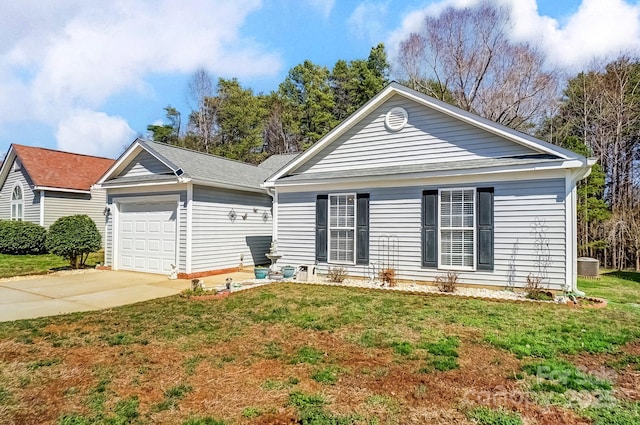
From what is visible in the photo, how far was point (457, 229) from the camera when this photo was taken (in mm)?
9047

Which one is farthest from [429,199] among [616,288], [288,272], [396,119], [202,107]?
[202,107]

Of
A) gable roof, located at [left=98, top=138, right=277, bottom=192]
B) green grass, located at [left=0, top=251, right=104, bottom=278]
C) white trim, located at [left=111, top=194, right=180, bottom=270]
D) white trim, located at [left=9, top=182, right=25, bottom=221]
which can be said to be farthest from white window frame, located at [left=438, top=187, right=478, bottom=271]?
white trim, located at [left=9, top=182, right=25, bottom=221]

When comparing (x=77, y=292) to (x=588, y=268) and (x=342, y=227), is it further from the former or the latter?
(x=588, y=268)

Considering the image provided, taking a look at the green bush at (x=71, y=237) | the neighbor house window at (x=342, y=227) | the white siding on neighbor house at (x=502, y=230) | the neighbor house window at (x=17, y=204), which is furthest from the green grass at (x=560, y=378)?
the neighbor house window at (x=17, y=204)

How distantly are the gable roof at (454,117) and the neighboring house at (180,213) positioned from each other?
200cm

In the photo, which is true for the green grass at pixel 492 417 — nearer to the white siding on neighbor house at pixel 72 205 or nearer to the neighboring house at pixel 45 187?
the white siding on neighbor house at pixel 72 205

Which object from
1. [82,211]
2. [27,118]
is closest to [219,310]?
[82,211]

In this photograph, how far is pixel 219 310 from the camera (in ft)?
23.3

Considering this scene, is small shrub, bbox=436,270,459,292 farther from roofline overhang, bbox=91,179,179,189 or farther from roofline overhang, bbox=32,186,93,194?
roofline overhang, bbox=32,186,93,194

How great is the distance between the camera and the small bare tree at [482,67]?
22.4 meters

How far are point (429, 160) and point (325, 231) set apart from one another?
336cm

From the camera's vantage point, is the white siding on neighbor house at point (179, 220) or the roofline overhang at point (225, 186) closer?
the roofline overhang at point (225, 186)

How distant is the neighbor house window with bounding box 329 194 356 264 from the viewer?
10492 mm

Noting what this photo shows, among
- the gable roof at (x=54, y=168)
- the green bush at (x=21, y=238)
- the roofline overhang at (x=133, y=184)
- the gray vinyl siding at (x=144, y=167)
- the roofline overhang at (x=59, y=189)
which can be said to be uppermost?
the gable roof at (x=54, y=168)
